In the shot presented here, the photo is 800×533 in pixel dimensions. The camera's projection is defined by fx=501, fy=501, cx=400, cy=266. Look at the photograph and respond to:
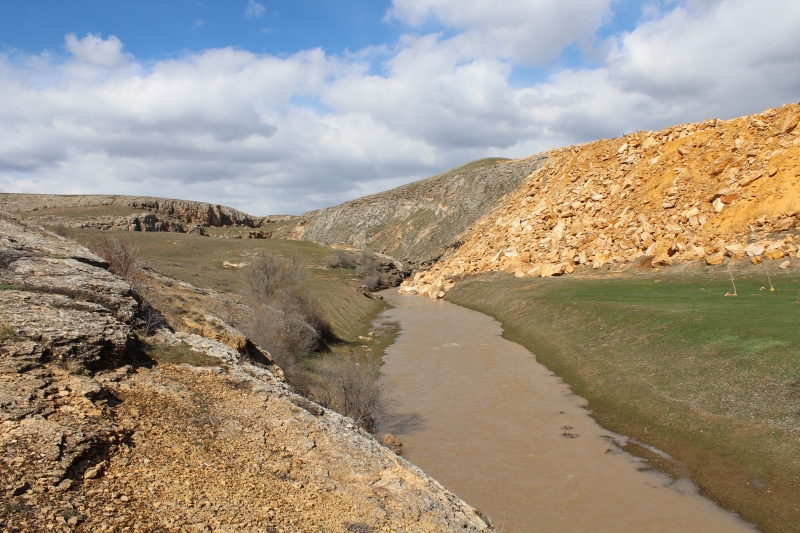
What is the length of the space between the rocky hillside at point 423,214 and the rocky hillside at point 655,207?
6412 mm

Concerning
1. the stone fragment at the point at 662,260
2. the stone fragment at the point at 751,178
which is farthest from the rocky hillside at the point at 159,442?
the stone fragment at the point at 751,178

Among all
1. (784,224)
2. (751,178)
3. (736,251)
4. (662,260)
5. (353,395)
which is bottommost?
(353,395)

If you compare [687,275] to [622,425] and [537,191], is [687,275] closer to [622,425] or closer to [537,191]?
[622,425]

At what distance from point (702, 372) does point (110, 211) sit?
83.8 meters

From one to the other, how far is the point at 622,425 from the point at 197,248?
177ft

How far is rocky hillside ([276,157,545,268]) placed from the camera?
71.4 m

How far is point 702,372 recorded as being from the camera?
16828 mm

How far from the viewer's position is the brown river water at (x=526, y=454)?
10922 millimetres

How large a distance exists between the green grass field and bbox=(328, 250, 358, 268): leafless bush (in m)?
34.4

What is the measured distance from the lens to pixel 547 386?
20.7 meters

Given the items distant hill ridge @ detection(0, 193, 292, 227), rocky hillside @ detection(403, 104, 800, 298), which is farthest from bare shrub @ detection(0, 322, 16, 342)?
distant hill ridge @ detection(0, 193, 292, 227)

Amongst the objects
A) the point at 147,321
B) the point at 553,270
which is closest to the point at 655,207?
the point at 553,270

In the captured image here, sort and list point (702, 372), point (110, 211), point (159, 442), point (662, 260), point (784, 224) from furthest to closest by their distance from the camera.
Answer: point (110, 211), point (662, 260), point (784, 224), point (702, 372), point (159, 442)

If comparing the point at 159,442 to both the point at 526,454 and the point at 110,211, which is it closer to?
the point at 526,454
